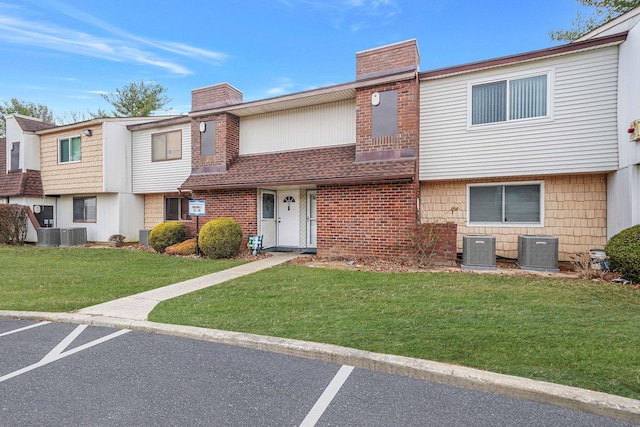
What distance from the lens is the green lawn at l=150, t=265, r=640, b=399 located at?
3186 mm

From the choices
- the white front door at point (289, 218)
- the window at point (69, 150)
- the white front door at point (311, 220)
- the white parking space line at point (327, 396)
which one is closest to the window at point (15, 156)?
the window at point (69, 150)

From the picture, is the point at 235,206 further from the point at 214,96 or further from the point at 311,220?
the point at 214,96

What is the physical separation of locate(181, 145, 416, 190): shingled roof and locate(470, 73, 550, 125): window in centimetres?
243

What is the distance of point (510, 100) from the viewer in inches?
352

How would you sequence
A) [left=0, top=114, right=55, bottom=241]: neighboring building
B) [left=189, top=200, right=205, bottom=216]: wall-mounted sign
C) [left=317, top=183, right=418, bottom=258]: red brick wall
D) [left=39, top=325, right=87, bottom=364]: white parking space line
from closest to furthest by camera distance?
[left=39, top=325, right=87, bottom=364]: white parking space line → [left=317, top=183, right=418, bottom=258]: red brick wall → [left=189, top=200, right=205, bottom=216]: wall-mounted sign → [left=0, top=114, right=55, bottom=241]: neighboring building

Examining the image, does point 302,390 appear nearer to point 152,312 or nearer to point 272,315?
point 272,315

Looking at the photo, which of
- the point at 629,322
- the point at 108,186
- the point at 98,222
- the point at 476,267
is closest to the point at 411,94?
the point at 476,267

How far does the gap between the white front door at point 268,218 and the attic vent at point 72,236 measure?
30.4 ft

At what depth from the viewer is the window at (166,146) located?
14.3 metres

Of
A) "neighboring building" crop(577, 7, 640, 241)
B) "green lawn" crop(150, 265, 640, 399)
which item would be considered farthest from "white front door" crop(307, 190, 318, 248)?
"neighboring building" crop(577, 7, 640, 241)

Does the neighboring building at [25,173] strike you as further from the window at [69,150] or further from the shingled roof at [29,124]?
the window at [69,150]

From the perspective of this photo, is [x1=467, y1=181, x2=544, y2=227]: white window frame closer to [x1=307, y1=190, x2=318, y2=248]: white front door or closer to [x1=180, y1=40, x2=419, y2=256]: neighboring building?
[x1=180, y1=40, x2=419, y2=256]: neighboring building

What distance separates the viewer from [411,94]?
9570mm

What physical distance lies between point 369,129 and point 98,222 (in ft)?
44.0
